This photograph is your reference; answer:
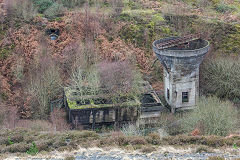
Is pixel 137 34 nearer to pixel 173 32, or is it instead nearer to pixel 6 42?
pixel 173 32

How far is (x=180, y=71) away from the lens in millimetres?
38250

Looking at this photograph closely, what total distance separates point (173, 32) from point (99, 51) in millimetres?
13038

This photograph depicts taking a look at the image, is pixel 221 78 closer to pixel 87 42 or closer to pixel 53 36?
pixel 87 42

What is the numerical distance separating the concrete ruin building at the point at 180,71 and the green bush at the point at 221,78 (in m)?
2.81

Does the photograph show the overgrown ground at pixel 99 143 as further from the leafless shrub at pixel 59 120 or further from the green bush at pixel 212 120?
the leafless shrub at pixel 59 120

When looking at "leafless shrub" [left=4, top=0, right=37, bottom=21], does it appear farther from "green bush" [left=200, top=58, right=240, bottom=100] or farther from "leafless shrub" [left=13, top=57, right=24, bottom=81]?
"green bush" [left=200, top=58, right=240, bottom=100]

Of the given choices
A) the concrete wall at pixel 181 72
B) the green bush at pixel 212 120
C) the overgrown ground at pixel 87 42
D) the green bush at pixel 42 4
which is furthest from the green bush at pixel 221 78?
the green bush at pixel 42 4

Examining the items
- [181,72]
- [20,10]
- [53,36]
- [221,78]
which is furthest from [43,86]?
[221,78]

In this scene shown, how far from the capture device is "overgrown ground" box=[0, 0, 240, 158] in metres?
38.1

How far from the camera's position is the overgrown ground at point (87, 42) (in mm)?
38094

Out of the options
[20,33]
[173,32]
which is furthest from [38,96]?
[173,32]

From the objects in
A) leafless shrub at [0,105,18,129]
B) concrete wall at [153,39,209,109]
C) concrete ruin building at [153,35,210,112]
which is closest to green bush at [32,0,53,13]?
concrete ruin building at [153,35,210,112]

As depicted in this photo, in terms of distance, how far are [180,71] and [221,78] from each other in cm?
627

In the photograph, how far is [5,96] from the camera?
1577 inches
